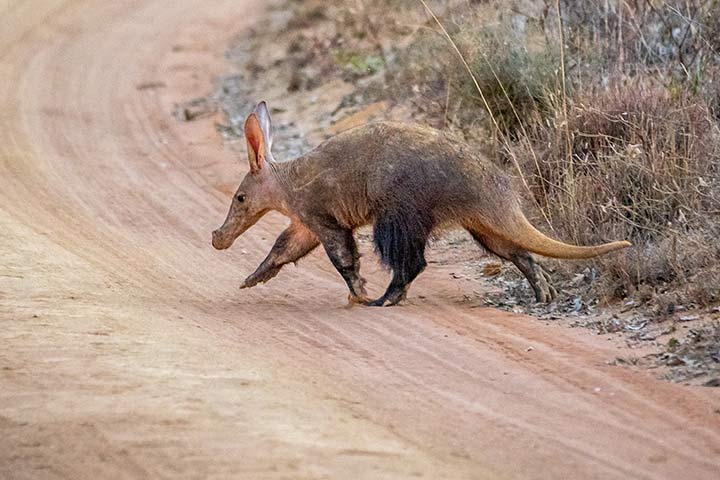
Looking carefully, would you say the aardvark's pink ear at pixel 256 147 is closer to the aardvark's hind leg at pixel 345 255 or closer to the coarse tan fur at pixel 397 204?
the coarse tan fur at pixel 397 204

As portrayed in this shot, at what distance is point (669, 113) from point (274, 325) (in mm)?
3537

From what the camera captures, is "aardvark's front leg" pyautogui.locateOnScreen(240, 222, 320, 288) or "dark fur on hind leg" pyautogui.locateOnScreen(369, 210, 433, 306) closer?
"dark fur on hind leg" pyautogui.locateOnScreen(369, 210, 433, 306)

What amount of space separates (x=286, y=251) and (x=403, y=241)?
109 cm

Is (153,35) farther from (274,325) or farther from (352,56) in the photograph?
(274,325)

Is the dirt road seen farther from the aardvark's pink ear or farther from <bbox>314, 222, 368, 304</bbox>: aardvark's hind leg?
the aardvark's pink ear

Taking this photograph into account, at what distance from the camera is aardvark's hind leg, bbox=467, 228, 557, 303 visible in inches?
339

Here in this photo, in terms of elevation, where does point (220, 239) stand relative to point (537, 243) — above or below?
above

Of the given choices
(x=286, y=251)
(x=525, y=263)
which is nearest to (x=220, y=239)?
(x=286, y=251)

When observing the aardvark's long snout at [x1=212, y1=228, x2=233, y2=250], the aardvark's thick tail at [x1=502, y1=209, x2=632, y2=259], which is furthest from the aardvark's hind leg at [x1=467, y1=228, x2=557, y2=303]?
the aardvark's long snout at [x1=212, y1=228, x2=233, y2=250]

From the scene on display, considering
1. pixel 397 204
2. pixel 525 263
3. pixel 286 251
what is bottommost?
pixel 525 263

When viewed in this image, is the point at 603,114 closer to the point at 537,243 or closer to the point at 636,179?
the point at 636,179

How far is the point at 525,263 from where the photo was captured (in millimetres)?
8664

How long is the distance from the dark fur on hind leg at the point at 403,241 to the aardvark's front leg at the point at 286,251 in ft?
2.50

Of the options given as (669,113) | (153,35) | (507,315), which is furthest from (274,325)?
(153,35)
